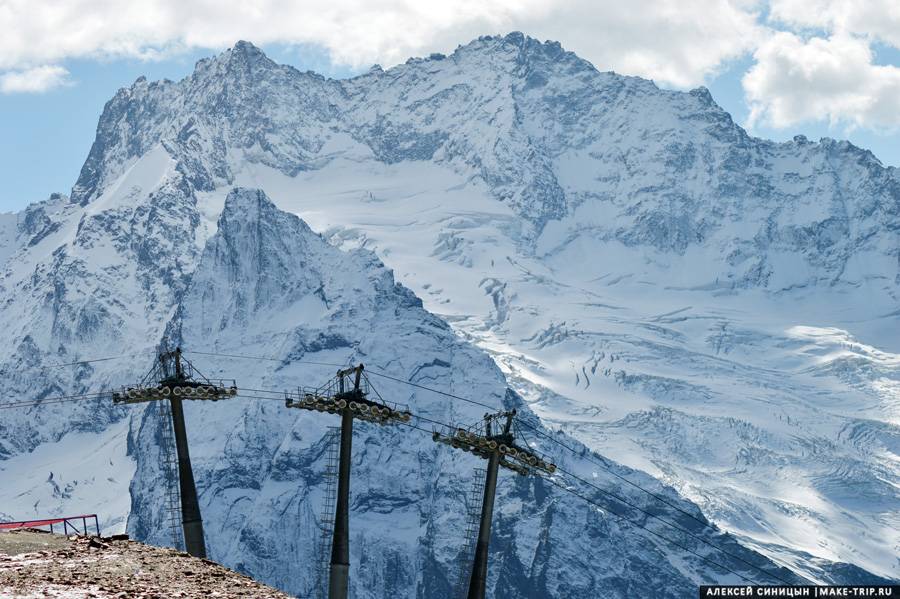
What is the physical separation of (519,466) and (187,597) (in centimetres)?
5140

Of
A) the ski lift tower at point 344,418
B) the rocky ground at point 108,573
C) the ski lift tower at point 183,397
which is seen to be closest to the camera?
the rocky ground at point 108,573

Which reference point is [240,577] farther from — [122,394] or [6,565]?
[122,394]

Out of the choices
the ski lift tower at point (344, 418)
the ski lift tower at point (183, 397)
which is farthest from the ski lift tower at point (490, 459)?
the ski lift tower at point (183, 397)

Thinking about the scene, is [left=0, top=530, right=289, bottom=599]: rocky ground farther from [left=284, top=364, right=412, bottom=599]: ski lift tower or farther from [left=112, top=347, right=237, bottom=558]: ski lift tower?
[left=112, top=347, right=237, bottom=558]: ski lift tower

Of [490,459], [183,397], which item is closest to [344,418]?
[490,459]

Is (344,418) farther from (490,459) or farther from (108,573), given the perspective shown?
(108,573)

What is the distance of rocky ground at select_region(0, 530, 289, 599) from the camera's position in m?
67.2

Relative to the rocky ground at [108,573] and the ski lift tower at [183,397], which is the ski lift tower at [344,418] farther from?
the rocky ground at [108,573]

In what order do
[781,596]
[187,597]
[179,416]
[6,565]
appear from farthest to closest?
[179,416]
[781,596]
[6,565]
[187,597]

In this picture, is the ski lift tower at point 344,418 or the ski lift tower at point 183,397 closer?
the ski lift tower at point 344,418

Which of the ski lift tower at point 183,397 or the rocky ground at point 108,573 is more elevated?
the ski lift tower at point 183,397

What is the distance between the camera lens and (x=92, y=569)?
72.4 meters

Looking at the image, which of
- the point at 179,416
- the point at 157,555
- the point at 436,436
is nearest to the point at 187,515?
the point at 179,416

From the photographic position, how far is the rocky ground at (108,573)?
67.2 metres
